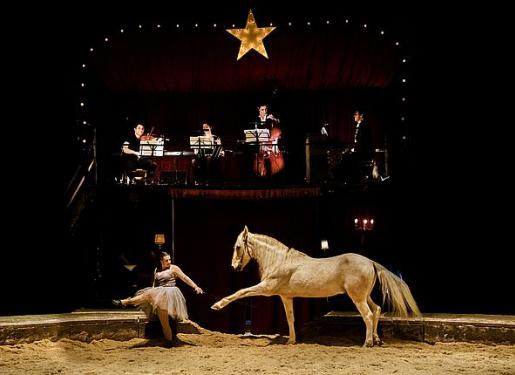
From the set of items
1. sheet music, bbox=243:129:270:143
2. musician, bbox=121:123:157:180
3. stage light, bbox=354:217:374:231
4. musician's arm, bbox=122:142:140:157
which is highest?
sheet music, bbox=243:129:270:143

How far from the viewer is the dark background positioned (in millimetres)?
11602

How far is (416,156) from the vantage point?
1228 centimetres

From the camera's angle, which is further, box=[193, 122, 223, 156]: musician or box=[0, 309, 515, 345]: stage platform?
box=[193, 122, 223, 156]: musician

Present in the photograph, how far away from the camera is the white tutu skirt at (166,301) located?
9.18m

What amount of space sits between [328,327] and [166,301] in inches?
106

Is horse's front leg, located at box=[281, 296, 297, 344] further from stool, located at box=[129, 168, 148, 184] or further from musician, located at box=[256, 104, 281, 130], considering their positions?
musician, located at box=[256, 104, 281, 130]

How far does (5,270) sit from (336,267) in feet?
22.3

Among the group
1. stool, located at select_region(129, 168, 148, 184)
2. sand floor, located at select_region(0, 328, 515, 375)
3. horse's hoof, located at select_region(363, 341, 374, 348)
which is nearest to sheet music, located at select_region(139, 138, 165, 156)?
stool, located at select_region(129, 168, 148, 184)

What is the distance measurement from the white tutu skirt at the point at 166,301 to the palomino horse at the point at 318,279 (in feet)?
2.67

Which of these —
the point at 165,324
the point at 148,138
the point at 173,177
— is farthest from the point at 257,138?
the point at 165,324

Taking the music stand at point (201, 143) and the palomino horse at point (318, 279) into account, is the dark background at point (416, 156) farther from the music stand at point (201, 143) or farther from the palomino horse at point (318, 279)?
the music stand at point (201, 143)

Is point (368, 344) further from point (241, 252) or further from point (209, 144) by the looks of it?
point (209, 144)

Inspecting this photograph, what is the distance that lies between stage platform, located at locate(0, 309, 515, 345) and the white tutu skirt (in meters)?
0.87

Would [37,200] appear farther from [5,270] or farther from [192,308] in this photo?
[192,308]
